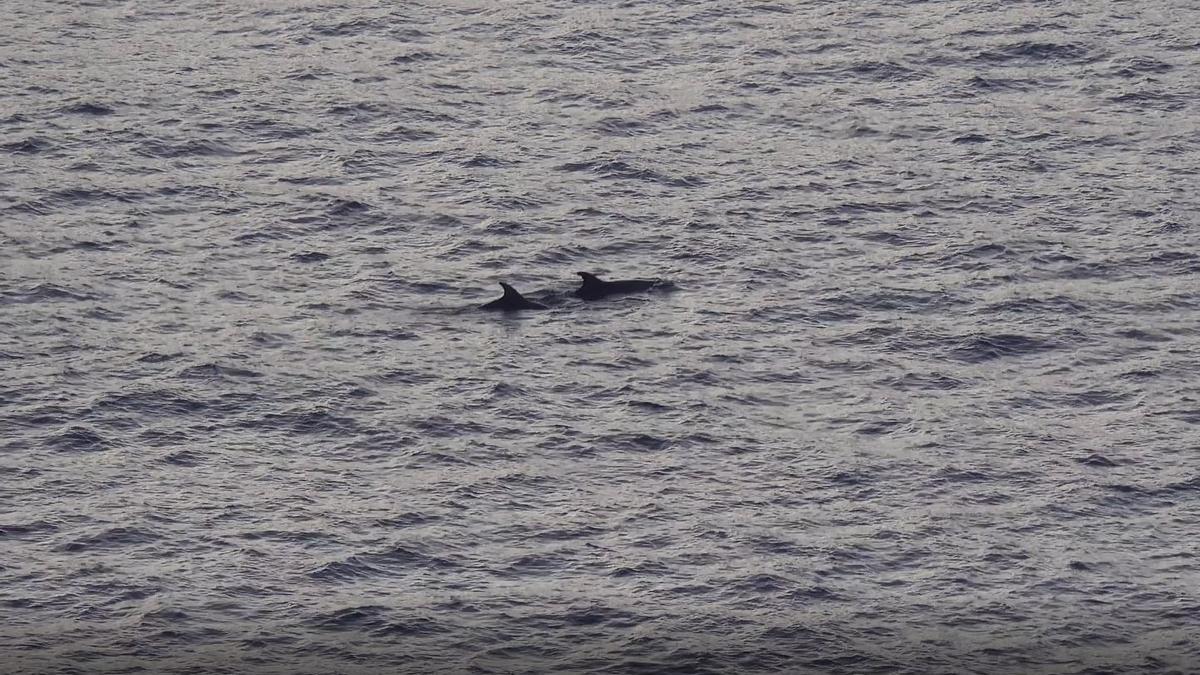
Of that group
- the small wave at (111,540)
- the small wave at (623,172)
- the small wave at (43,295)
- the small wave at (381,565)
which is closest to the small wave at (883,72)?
Result: the small wave at (623,172)

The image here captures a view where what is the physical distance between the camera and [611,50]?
88.9m

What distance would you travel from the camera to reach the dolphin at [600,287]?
2653 inches

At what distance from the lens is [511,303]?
66812 mm

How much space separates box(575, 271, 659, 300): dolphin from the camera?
2653 inches

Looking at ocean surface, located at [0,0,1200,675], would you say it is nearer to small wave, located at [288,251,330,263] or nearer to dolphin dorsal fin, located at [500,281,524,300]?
small wave, located at [288,251,330,263]

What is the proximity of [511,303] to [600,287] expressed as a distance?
2682 millimetres

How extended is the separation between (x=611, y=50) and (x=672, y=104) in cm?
662

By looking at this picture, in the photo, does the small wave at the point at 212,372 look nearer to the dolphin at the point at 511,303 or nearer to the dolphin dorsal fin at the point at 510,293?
the dolphin at the point at 511,303

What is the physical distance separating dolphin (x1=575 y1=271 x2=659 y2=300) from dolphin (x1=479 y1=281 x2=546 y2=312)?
51.7 inches

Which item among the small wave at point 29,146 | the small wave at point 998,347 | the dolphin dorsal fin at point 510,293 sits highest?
the small wave at point 29,146

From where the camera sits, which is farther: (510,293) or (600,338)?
(510,293)

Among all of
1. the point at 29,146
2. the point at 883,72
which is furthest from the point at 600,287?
the point at 883,72

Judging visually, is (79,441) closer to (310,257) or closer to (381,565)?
(381,565)

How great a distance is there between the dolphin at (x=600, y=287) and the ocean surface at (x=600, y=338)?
571mm
